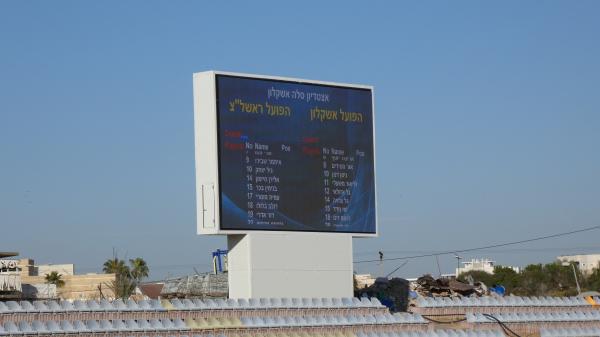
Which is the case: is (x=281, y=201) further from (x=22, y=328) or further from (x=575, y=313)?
(x=575, y=313)

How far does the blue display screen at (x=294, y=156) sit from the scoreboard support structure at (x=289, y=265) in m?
0.32

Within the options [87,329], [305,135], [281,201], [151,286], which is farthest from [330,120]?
[151,286]

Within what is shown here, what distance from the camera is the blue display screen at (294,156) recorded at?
2469 cm

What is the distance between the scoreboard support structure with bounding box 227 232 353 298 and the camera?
25141 mm

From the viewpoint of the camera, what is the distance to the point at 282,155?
25.4m

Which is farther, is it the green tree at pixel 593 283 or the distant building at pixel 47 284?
the green tree at pixel 593 283

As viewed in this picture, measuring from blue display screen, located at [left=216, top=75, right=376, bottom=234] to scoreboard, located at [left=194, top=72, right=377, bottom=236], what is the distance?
2 centimetres

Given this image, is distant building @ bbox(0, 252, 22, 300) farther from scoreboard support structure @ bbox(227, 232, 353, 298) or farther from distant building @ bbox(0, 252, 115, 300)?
scoreboard support structure @ bbox(227, 232, 353, 298)

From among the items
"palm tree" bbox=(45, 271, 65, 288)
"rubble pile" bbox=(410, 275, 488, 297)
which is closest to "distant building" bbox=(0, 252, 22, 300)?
"palm tree" bbox=(45, 271, 65, 288)

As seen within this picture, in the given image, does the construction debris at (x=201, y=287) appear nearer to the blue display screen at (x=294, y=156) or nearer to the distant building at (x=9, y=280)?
the distant building at (x=9, y=280)

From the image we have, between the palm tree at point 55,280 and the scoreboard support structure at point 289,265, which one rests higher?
the scoreboard support structure at point 289,265

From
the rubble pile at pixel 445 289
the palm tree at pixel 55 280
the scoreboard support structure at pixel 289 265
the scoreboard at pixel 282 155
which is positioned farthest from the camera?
the palm tree at pixel 55 280

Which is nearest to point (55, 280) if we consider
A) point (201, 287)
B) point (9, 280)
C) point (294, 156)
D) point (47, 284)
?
point (47, 284)

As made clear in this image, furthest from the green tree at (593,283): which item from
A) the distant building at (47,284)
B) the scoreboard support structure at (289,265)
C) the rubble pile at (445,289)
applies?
the scoreboard support structure at (289,265)
